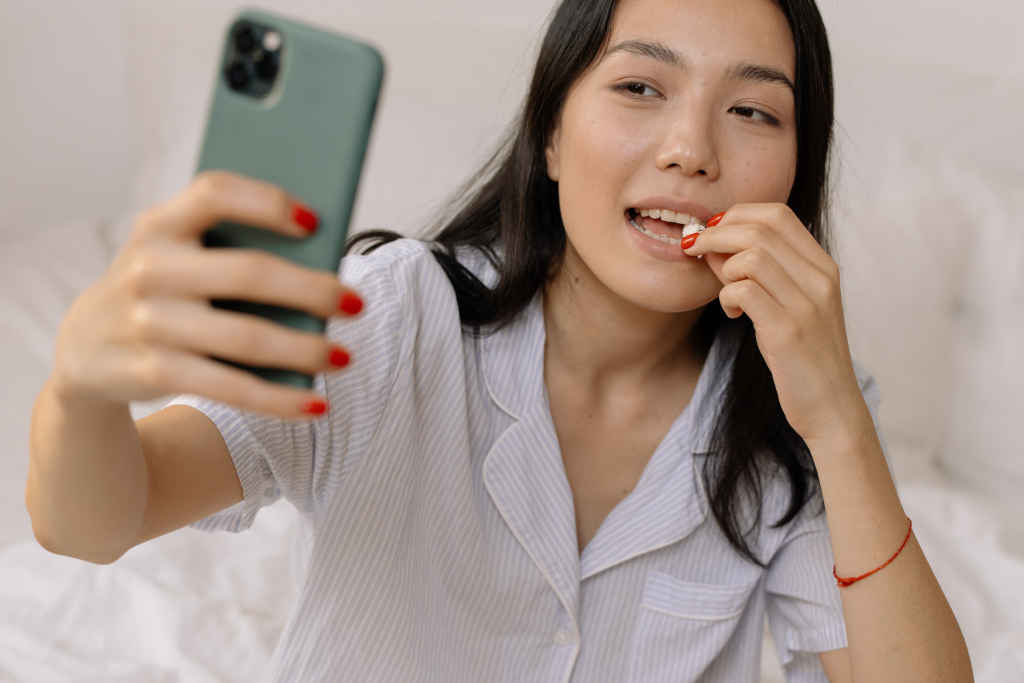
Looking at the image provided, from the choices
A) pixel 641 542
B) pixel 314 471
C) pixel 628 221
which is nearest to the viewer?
pixel 314 471

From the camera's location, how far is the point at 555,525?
109 cm

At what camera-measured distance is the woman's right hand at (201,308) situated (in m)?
0.52

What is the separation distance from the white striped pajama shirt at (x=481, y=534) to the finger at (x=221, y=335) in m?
0.27

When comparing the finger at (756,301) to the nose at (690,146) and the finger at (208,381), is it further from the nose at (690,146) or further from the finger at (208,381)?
the finger at (208,381)

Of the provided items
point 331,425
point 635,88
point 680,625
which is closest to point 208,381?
point 331,425

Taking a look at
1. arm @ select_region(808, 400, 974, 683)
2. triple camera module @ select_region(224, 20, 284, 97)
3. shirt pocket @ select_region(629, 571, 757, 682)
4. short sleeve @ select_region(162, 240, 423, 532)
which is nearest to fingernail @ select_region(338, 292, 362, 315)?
triple camera module @ select_region(224, 20, 284, 97)

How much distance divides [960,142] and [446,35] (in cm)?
115

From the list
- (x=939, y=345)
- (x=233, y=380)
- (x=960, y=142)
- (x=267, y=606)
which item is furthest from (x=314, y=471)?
(x=960, y=142)

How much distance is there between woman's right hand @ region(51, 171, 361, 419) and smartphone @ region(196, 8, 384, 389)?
0.13ft

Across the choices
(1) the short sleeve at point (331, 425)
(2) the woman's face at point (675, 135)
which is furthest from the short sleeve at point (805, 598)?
(1) the short sleeve at point (331, 425)

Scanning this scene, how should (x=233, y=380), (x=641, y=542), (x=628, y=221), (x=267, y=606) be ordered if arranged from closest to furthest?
1. (x=233, y=380)
2. (x=628, y=221)
3. (x=641, y=542)
4. (x=267, y=606)

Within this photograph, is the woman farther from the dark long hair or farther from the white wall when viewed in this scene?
the white wall

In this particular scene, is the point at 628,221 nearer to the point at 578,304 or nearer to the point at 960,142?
the point at 578,304

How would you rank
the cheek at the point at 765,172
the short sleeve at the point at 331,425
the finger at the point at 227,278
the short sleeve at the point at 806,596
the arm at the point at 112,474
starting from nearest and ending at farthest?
the finger at the point at 227,278 → the arm at the point at 112,474 → the short sleeve at the point at 331,425 → the cheek at the point at 765,172 → the short sleeve at the point at 806,596
